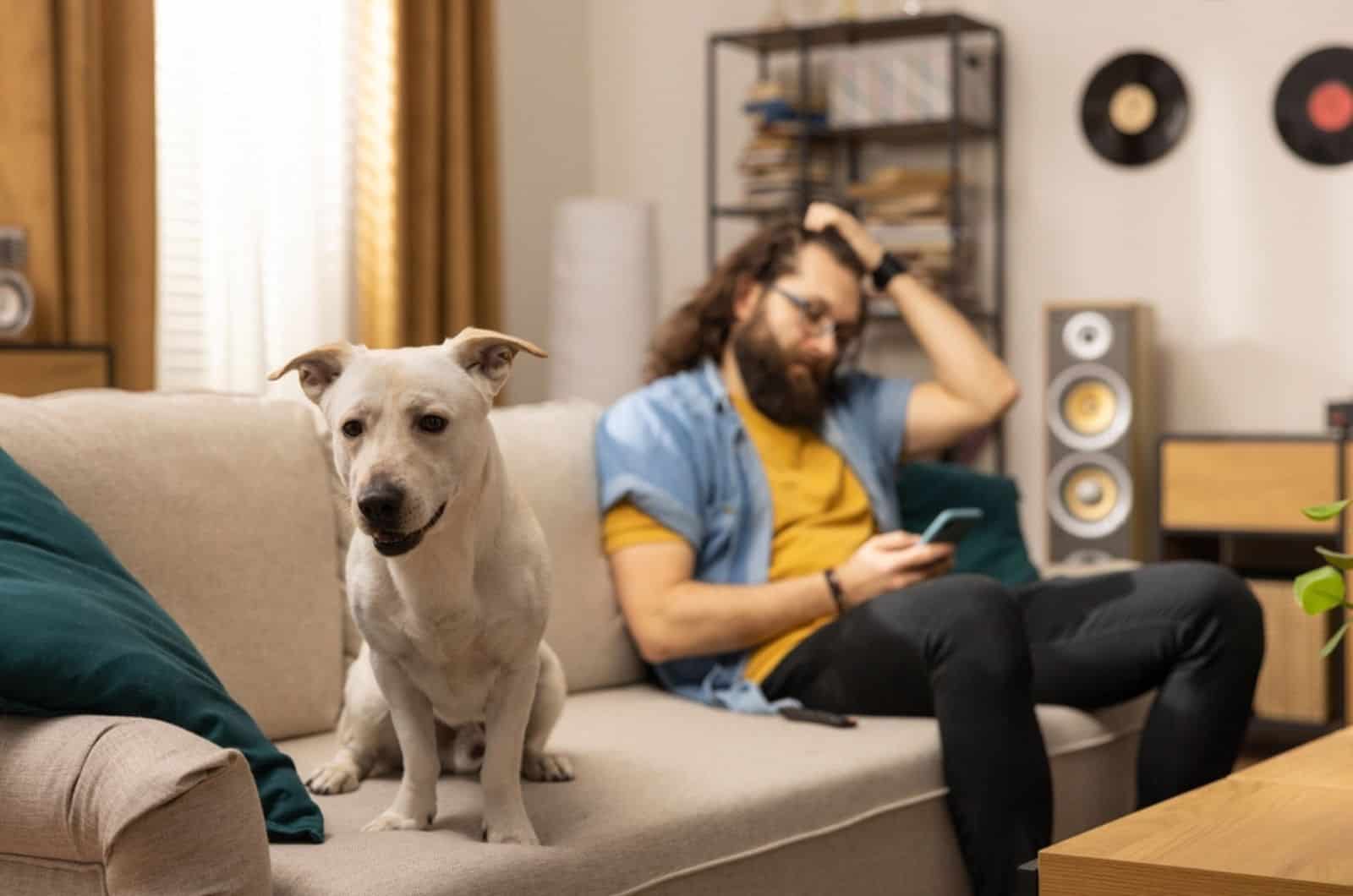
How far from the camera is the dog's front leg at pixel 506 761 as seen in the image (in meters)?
1.69

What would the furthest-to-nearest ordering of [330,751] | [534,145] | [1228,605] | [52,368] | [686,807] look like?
[534,145]
[52,368]
[1228,605]
[330,751]
[686,807]

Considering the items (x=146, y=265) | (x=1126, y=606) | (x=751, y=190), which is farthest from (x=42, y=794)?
(x=751, y=190)

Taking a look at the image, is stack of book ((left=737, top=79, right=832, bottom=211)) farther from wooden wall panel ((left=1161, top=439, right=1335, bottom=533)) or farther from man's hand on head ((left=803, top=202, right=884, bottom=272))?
man's hand on head ((left=803, top=202, right=884, bottom=272))

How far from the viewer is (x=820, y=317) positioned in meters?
2.74

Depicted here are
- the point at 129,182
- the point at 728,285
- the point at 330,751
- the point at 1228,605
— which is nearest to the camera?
the point at 330,751

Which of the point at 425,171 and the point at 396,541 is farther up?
the point at 425,171

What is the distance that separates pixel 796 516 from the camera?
8.69ft

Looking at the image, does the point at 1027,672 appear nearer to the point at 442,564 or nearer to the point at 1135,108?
the point at 442,564

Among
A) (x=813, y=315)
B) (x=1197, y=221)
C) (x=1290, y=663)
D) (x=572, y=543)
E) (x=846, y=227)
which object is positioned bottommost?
(x=1290, y=663)

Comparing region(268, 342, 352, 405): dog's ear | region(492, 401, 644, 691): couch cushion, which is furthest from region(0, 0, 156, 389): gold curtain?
region(268, 342, 352, 405): dog's ear

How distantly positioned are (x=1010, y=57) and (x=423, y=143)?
1.76 m

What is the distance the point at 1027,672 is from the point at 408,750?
2.80 feet

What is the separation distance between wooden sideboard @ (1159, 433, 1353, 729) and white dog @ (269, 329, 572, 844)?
2.87m

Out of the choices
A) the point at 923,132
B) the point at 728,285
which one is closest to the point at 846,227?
the point at 728,285
